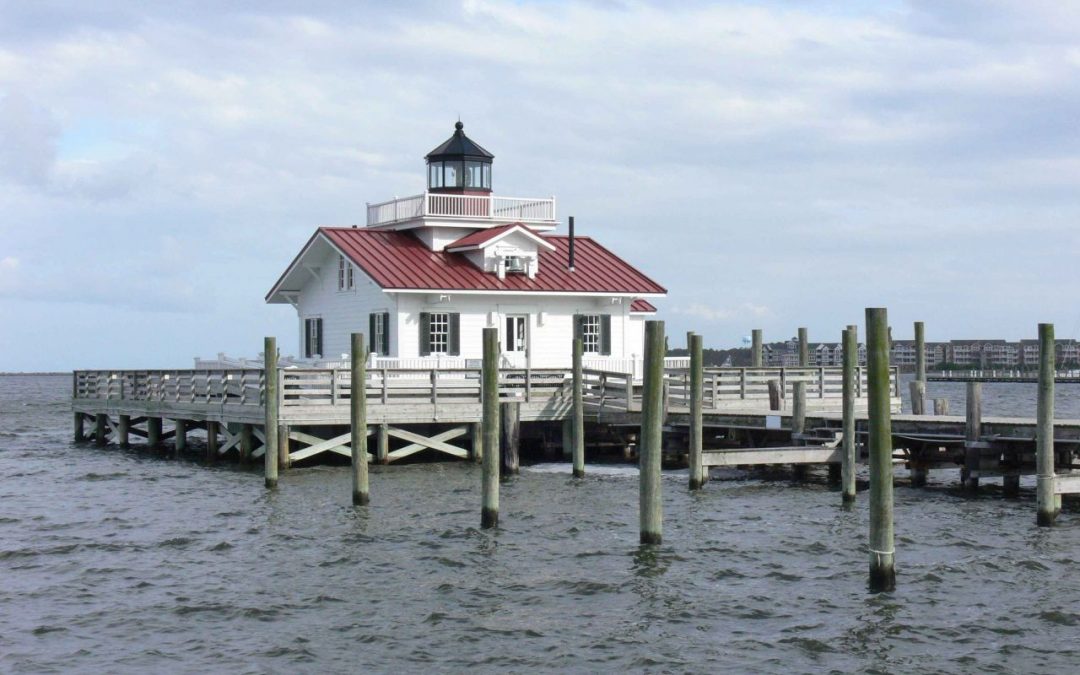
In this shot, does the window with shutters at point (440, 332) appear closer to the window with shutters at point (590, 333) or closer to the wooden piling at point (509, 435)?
the window with shutters at point (590, 333)

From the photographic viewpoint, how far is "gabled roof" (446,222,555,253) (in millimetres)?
37500

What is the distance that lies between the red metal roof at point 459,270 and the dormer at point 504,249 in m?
0.21

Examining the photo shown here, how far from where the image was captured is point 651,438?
18.4 metres

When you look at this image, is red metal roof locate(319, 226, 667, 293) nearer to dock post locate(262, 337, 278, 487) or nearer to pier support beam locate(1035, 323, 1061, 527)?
dock post locate(262, 337, 278, 487)

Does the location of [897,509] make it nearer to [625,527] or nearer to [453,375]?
[625,527]

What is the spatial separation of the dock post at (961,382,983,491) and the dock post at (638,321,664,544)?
717 centimetres

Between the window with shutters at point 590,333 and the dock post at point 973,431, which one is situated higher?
the window with shutters at point 590,333

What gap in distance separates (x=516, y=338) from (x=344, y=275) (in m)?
5.42

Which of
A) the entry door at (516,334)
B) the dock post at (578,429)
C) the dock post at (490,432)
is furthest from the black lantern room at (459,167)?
the dock post at (490,432)

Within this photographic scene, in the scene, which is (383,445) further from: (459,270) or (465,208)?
(465,208)

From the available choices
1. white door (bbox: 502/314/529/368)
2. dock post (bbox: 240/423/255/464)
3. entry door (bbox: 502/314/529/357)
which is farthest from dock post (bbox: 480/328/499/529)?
entry door (bbox: 502/314/529/357)

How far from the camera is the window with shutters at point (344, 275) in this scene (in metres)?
38.5

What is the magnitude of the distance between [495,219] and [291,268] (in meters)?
6.38

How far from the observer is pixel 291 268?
40688mm
